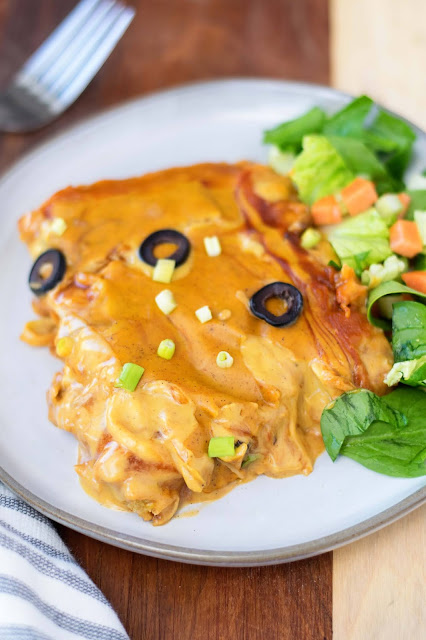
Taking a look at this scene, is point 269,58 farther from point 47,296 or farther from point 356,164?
point 47,296

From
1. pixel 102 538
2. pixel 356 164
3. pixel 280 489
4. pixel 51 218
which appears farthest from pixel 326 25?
pixel 102 538

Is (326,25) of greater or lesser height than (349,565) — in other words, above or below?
above

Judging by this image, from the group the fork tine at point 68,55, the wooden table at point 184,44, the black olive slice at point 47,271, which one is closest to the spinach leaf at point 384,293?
the black olive slice at point 47,271

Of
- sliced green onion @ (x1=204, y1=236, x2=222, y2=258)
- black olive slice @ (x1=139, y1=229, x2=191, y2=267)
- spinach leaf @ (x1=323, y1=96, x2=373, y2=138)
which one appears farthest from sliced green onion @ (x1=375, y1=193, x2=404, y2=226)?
black olive slice @ (x1=139, y1=229, x2=191, y2=267)

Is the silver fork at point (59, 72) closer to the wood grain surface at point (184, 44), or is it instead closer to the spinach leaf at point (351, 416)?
the wood grain surface at point (184, 44)

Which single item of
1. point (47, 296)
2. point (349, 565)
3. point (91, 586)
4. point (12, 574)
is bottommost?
point (349, 565)

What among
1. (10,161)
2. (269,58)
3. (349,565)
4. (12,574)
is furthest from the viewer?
(269,58)

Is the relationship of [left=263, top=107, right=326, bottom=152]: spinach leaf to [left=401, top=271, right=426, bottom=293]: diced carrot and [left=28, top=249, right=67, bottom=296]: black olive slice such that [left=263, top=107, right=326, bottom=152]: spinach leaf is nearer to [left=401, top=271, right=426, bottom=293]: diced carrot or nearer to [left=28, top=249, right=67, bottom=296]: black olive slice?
[left=401, top=271, right=426, bottom=293]: diced carrot
